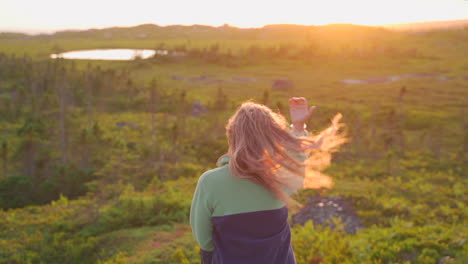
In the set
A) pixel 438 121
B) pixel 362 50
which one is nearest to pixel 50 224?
pixel 438 121

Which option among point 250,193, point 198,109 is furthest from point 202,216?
point 198,109

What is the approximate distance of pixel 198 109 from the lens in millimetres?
28938

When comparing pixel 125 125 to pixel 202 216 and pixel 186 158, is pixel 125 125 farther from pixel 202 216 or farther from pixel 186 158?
pixel 202 216

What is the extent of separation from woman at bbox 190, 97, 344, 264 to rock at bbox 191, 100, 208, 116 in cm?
2597

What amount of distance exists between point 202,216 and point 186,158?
16.0 meters

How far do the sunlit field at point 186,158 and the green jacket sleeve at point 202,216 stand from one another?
363cm

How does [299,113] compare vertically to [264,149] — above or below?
above

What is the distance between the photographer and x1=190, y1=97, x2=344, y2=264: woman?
2.21 m

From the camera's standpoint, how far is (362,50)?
5925 centimetres

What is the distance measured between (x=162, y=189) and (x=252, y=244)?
10333mm

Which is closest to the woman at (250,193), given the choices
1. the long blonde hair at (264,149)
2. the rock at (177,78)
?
the long blonde hair at (264,149)

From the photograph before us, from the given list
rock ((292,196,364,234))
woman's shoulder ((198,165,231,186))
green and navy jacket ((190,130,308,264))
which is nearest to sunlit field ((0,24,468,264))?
rock ((292,196,364,234))

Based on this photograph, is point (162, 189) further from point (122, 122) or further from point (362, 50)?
point (362, 50)

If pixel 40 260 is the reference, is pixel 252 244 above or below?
above
